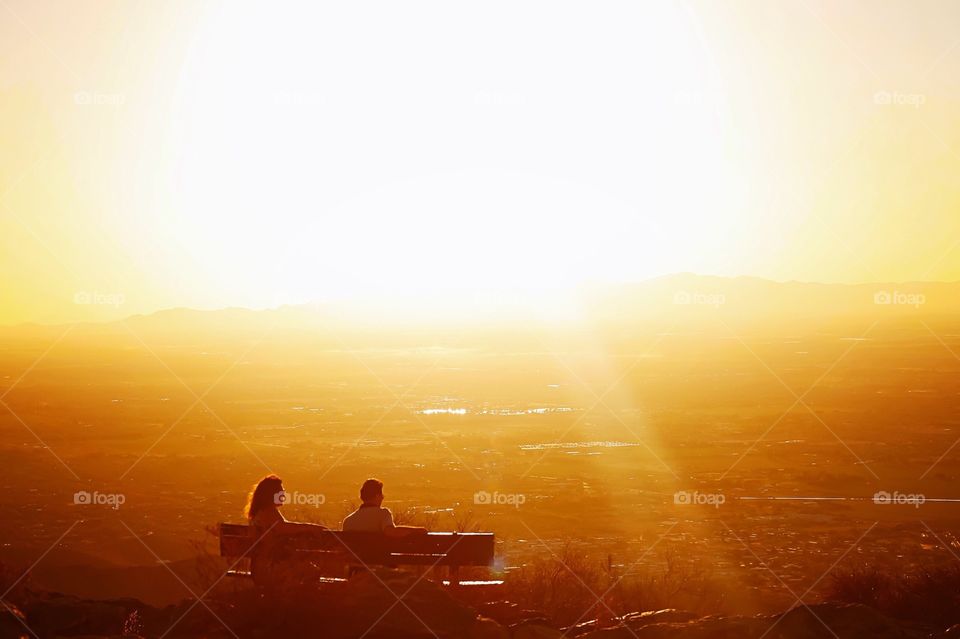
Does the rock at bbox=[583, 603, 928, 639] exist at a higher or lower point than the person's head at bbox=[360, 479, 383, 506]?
lower

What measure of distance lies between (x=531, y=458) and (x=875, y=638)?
66.1 ft

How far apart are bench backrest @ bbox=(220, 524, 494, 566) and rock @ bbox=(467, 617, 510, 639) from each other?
1.13m

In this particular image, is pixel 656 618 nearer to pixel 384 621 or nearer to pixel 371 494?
pixel 384 621

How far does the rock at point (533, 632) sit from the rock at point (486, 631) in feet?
0.29

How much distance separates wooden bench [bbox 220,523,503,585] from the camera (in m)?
8.32

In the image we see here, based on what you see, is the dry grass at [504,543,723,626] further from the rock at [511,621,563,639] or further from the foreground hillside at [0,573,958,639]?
the foreground hillside at [0,573,958,639]

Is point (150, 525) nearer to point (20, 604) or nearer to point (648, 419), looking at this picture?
point (20, 604)

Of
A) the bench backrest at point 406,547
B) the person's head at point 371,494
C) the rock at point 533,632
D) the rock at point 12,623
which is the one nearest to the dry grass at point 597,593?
the bench backrest at point 406,547

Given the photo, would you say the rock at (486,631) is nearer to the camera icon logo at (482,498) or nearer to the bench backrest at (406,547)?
the bench backrest at (406,547)

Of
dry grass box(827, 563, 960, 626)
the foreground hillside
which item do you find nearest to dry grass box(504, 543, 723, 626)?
the foreground hillside

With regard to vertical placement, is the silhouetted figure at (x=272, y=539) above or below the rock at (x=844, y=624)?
above

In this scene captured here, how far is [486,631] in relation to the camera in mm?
7328

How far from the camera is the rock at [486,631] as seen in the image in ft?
23.9

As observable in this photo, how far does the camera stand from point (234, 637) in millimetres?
7203
